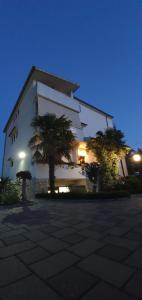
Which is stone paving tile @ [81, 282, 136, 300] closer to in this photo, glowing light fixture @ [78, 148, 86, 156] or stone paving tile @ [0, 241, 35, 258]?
stone paving tile @ [0, 241, 35, 258]

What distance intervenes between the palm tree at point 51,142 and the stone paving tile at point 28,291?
1112 centimetres

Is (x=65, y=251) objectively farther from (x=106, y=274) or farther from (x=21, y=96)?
(x=21, y=96)

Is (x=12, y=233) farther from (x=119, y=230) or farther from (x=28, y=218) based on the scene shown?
(x=119, y=230)

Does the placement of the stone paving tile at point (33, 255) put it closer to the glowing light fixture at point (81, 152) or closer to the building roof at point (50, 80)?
the glowing light fixture at point (81, 152)

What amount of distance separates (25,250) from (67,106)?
1857cm

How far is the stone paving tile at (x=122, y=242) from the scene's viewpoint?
3.24 m

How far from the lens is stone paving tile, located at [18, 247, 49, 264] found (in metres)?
2.83

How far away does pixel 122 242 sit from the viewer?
3.46 m

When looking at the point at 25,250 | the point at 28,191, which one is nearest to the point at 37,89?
the point at 28,191

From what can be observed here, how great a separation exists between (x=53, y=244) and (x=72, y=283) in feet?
4.93

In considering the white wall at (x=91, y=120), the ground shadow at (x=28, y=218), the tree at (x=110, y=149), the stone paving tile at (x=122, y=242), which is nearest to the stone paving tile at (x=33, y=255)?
the stone paving tile at (x=122, y=242)

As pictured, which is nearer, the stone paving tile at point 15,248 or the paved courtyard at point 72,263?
the paved courtyard at point 72,263

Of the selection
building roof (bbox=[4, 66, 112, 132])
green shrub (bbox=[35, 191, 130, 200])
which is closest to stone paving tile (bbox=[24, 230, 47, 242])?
green shrub (bbox=[35, 191, 130, 200])

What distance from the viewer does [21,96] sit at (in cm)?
2189
